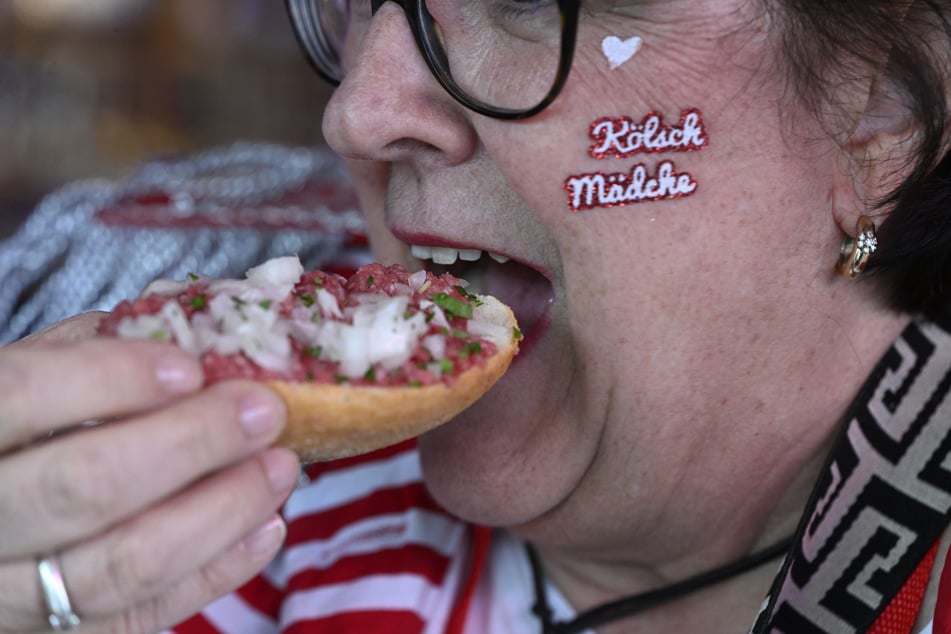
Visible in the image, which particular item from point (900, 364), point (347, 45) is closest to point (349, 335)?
point (347, 45)

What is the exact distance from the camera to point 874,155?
130 centimetres

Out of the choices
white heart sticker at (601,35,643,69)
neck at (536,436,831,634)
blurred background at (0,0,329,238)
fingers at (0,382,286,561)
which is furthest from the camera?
blurred background at (0,0,329,238)

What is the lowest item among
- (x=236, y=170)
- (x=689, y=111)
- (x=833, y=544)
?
(x=236, y=170)

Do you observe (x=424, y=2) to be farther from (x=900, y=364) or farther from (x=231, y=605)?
(x=231, y=605)

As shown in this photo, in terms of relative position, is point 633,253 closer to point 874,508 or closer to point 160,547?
point 874,508

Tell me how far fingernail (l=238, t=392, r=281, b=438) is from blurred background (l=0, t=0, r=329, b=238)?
146 cm

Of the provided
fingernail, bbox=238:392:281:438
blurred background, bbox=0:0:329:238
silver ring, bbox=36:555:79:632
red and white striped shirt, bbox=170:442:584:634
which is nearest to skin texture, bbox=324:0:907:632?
red and white striped shirt, bbox=170:442:584:634

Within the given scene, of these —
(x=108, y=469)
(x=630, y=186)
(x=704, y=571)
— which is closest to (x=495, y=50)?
(x=630, y=186)

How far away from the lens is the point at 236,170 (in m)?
2.81

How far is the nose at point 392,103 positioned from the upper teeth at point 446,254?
169mm

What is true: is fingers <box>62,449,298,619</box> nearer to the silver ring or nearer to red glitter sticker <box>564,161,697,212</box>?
the silver ring

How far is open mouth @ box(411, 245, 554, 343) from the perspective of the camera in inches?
58.4

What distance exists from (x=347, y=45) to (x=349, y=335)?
688mm

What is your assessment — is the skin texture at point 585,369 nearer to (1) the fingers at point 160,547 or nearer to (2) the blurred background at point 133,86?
(1) the fingers at point 160,547
